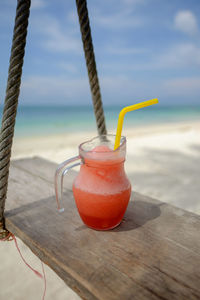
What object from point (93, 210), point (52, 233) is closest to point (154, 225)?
point (93, 210)

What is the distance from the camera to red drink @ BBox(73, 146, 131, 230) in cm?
79

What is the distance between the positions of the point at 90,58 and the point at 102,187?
63cm

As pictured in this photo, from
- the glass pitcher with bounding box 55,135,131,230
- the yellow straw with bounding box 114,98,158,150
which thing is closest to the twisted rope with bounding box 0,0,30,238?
the glass pitcher with bounding box 55,135,131,230

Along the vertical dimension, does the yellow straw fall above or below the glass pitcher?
above

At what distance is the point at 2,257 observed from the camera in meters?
1.14

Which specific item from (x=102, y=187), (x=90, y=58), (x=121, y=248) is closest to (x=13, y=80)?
(x=90, y=58)

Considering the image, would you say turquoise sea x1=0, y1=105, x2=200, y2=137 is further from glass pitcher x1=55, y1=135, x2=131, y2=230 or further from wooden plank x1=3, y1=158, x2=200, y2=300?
glass pitcher x1=55, y1=135, x2=131, y2=230

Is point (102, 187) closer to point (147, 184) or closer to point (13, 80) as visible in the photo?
point (13, 80)

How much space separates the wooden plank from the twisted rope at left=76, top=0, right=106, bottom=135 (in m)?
0.43

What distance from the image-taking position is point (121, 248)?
2.54 ft

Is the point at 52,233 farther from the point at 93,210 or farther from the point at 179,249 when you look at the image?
the point at 179,249

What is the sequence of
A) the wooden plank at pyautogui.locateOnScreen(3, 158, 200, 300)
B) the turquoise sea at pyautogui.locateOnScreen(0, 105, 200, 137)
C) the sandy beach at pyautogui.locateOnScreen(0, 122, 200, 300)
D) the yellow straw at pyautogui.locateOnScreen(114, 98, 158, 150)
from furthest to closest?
the turquoise sea at pyautogui.locateOnScreen(0, 105, 200, 137) → the sandy beach at pyautogui.locateOnScreen(0, 122, 200, 300) → the yellow straw at pyautogui.locateOnScreen(114, 98, 158, 150) → the wooden plank at pyautogui.locateOnScreen(3, 158, 200, 300)

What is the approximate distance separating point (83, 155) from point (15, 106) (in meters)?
0.32

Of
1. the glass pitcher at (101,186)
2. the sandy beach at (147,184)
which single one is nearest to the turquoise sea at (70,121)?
the sandy beach at (147,184)
